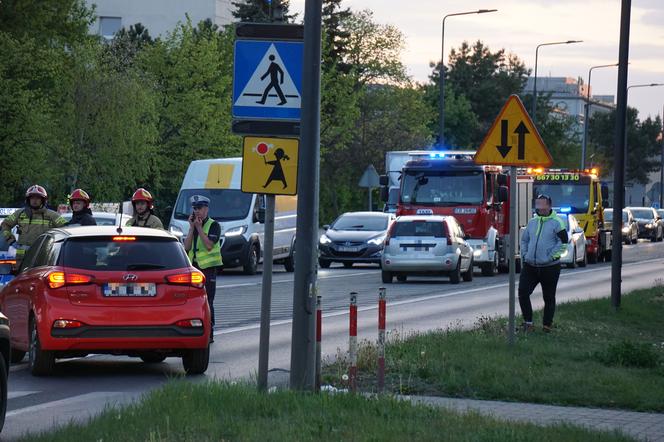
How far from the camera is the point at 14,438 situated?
10094mm

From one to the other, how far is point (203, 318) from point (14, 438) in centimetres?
421

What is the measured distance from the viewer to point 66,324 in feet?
45.2

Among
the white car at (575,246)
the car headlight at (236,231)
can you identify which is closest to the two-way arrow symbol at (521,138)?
the car headlight at (236,231)

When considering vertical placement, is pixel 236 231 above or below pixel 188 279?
below

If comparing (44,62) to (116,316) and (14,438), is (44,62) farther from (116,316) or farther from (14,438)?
(14,438)

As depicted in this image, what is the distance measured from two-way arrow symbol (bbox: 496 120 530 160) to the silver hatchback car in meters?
17.7

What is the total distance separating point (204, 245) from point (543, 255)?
4.48 meters

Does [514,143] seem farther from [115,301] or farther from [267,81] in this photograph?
[267,81]

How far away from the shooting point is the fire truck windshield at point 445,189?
125 feet

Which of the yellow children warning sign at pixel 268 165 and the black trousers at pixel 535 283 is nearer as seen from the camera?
the yellow children warning sign at pixel 268 165

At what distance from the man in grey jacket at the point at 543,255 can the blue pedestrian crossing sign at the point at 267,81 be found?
8.12m

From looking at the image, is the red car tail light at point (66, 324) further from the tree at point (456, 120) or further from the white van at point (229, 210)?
the tree at point (456, 120)

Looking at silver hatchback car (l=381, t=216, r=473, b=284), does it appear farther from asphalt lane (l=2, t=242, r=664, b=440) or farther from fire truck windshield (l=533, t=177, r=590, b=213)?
fire truck windshield (l=533, t=177, r=590, b=213)

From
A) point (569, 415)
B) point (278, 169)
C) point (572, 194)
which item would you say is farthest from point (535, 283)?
point (572, 194)
